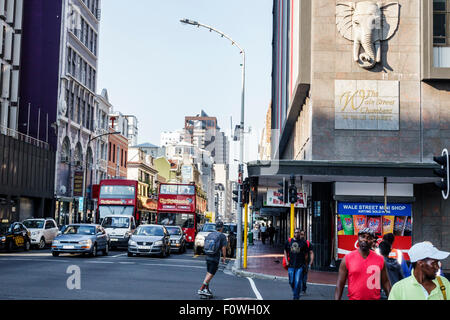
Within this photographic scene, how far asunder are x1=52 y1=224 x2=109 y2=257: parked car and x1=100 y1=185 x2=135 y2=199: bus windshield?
9384 millimetres

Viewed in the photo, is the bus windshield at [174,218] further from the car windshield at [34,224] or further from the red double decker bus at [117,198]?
the car windshield at [34,224]

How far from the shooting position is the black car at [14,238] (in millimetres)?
29441

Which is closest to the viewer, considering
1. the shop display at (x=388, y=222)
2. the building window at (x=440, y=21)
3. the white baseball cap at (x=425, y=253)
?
the white baseball cap at (x=425, y=253)

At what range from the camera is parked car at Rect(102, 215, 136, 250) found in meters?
35.1

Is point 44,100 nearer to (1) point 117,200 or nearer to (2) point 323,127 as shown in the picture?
(1) point 117,200

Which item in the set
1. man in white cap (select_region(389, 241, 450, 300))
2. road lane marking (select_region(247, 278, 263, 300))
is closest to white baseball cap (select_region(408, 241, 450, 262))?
man in white cap (select_region(389, 241, 450, 300))

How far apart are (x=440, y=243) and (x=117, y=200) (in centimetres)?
2022

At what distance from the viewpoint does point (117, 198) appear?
37.8m

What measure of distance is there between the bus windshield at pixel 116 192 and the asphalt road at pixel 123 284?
50.0 feet

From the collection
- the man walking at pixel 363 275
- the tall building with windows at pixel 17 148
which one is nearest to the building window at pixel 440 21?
the man walking at pixel 363 275

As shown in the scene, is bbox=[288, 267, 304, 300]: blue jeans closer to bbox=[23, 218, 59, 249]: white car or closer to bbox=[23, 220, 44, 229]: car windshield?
bbox=[23, 218, 59, 249]: white car

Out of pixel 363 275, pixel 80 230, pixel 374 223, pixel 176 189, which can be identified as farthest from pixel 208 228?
pixel 363 275

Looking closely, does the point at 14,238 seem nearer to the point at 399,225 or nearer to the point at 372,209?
the point at 372,209
